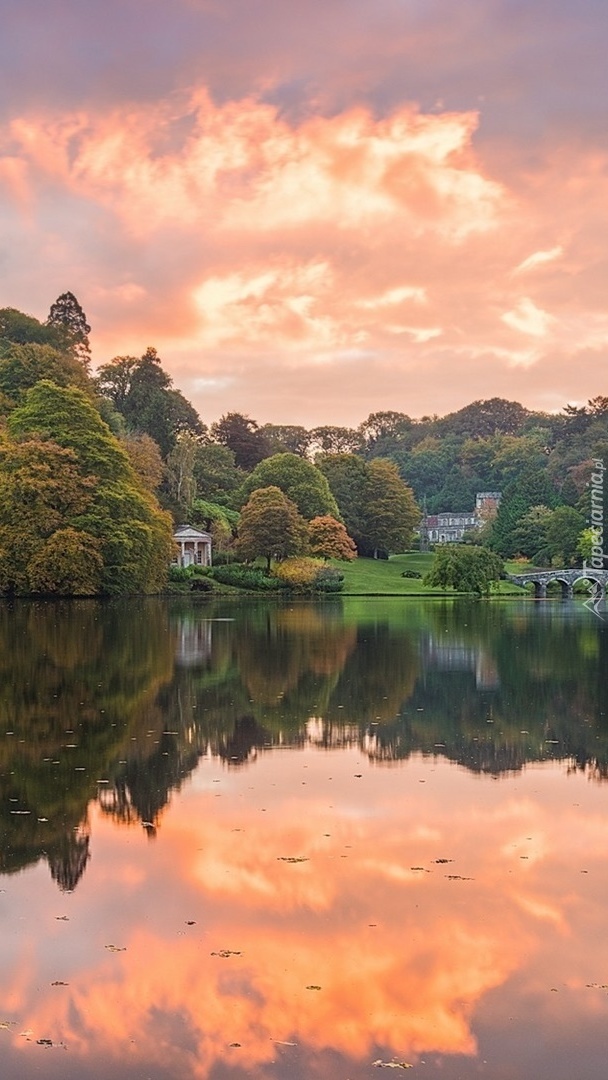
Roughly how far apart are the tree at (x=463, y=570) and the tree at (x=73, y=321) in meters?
40.7

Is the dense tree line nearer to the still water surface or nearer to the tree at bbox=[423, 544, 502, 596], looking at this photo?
the tree at bbox=[423, 544, 502, 596]

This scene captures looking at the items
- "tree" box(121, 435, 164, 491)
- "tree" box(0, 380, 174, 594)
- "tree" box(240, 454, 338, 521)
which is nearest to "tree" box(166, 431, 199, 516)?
"tree" box(121, 435, 164, 491)

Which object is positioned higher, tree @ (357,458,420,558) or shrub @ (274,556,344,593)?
tree @ (357,458,420,558)

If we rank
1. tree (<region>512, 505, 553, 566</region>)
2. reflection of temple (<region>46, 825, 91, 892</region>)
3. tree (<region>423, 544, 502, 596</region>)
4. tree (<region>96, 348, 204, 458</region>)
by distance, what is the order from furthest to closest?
tree (<region>512, 505, 553, 566</region>) → tree (<region>96, 348, 204, 458</region>) → tree (<region>423, 544, 502, 596</region>) → reflection of temple (<region>46, 825, 91, 892</region>)

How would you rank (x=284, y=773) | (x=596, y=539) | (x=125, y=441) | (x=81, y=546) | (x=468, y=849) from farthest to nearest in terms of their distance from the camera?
(x=596, y=539) < (x=125, y=441) < (x=81, y=546) < (x=284, y=773) < (x=468, y=849)

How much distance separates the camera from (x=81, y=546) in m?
55.3

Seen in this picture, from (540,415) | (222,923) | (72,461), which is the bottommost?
(222,923)

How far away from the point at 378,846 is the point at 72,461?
52094 millimetres

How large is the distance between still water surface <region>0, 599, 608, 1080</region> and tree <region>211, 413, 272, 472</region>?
96596mm

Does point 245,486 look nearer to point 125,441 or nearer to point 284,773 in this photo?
point 125,441

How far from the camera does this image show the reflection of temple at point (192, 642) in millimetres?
25312

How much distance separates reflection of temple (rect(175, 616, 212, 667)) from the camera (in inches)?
997

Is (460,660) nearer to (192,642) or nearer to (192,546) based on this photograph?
(192,642)

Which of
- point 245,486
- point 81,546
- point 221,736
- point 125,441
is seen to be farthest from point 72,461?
point 221,736
